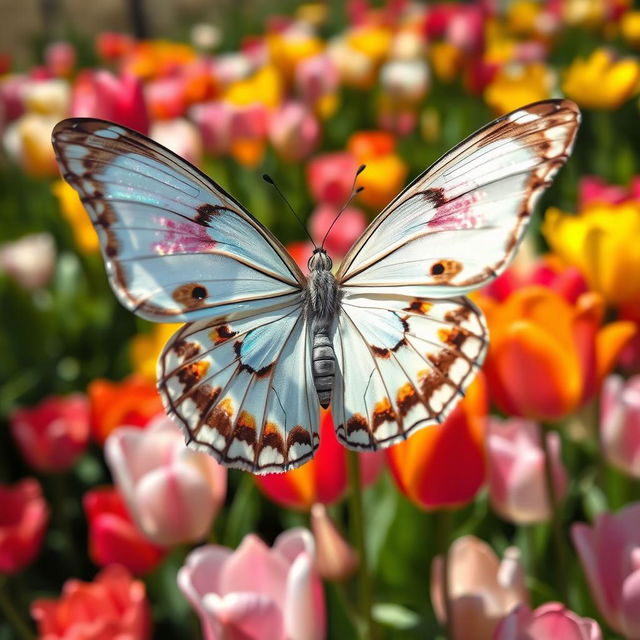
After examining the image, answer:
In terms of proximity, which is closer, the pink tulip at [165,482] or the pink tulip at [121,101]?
the pink tulip at [165,482]

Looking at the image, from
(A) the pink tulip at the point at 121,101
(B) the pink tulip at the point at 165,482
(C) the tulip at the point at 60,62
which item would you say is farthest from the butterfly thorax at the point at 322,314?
(C) the tulip at the point at 60,62

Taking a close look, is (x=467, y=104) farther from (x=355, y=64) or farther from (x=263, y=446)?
(x=263, y=446)

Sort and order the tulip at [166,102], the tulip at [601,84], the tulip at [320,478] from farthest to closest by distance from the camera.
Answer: the tulip at [166,102]
the tulip at [601,84]
the tulip at [320,478]

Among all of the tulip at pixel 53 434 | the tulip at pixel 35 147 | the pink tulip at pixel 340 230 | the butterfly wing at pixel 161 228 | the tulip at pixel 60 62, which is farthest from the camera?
the tulip at pixel 60 62

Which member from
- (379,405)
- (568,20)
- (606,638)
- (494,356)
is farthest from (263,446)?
(568,20)

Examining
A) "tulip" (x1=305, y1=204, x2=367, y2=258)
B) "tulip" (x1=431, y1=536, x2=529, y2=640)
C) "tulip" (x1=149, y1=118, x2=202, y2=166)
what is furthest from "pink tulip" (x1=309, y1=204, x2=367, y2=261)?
"tulip" (x1=431, y1=536, x2=529, y2=640)

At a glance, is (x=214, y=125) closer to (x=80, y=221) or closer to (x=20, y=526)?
(x=80, y=221)

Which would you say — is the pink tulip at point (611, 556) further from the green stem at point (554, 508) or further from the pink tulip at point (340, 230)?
the pink tulip at point (340, 230)

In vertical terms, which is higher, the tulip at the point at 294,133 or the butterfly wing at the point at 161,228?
the tulip at the point at 294,133
